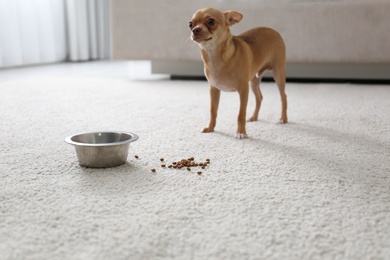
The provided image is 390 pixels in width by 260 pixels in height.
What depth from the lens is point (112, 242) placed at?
2.53ft

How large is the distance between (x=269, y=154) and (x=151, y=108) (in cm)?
88

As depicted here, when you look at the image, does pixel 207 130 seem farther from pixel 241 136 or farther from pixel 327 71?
pixel 327 71

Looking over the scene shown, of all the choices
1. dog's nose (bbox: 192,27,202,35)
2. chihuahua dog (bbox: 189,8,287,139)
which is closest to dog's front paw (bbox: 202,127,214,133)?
chihuahua dog (bbox: 189,8,287,139)

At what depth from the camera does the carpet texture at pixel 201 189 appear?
2.51 ft

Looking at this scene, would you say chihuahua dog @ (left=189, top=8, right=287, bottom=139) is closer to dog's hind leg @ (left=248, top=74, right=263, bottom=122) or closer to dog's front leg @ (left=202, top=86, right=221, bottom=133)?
dog's front leg @ (left=202, top=86, right=221, bottom=133)

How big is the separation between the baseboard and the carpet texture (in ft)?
3.07

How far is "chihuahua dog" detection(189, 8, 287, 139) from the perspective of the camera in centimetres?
147

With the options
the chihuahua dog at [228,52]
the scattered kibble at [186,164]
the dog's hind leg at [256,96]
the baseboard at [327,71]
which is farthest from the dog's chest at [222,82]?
the baseboard at [327,71]

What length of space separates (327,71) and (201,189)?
216cm

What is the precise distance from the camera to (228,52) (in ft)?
5.04

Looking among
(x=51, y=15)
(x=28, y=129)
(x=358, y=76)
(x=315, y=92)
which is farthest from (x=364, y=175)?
(x=51, y=15)

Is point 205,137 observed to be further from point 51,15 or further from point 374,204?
point 51,15

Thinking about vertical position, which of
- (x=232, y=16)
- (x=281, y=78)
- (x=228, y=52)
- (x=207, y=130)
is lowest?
(x=207, y=130)

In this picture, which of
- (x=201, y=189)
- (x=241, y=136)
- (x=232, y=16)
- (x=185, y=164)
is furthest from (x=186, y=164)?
(x=232, y=16)
